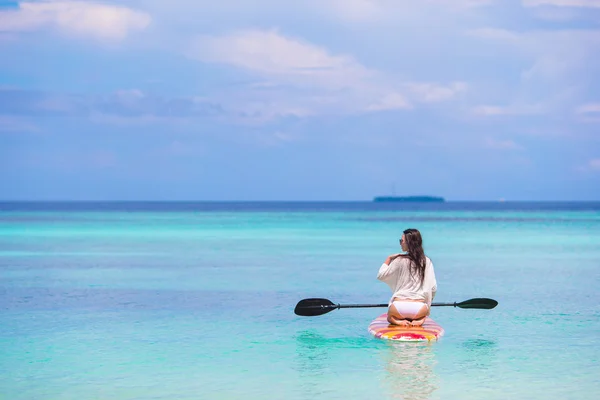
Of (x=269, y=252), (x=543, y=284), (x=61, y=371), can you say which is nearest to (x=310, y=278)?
(x=543, y=284)

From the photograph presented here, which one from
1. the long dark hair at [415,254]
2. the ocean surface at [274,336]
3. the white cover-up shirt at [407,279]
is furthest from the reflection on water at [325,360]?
the long dark hair at [415,254]

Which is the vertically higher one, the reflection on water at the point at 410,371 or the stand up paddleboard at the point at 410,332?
the stand up paddleboard at the point at 410,332

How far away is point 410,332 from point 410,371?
1.40 metres

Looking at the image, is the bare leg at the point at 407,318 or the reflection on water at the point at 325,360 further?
the bare leg at the point at 407,318

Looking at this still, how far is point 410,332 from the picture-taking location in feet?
35.6

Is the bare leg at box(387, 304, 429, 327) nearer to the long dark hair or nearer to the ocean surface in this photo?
the ocean surface

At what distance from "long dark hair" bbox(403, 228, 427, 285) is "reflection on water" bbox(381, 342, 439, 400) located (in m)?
0.82

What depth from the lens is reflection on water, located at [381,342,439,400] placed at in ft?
28.2

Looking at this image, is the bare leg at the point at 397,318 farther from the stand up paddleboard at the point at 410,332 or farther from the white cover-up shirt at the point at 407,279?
the white cover-up shirt at the point at 407,279

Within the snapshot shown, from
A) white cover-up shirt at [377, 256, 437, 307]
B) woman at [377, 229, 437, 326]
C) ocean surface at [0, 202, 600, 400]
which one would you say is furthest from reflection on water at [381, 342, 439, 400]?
white cover-up shirt at [377, 256, 437, 307]

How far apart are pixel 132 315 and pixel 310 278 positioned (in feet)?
24.0

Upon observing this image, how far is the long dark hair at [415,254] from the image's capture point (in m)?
10.7

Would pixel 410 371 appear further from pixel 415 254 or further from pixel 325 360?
pixel 415 254

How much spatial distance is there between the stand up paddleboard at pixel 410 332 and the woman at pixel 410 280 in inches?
4.7
